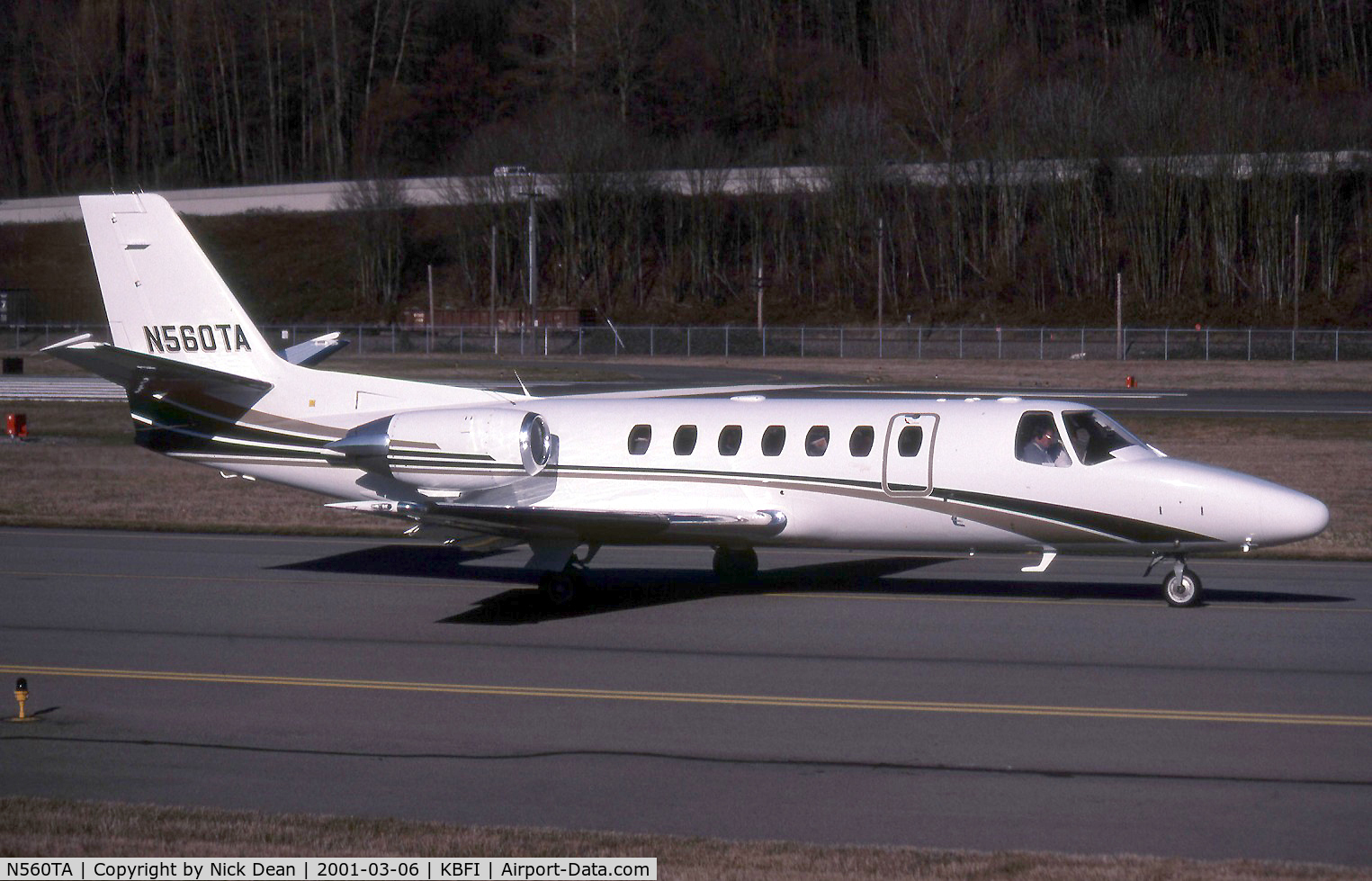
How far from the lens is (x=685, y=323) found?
280ft

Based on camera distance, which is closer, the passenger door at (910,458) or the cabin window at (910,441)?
the passenger door at (910,458)

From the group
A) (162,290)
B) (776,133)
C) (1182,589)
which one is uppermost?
(776,133)

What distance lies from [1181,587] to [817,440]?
4.42 metres

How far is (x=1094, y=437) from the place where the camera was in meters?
15.8

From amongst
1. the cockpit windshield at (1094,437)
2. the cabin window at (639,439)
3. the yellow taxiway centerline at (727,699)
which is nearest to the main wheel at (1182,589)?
the cockpit windshield at (1094,437)

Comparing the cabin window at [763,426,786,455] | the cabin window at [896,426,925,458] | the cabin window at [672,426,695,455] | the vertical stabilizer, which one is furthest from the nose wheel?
the vertical stabilizer

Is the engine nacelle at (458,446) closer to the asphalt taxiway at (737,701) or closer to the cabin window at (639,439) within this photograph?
the cabin window at (639,439)

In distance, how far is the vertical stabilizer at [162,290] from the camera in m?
19.2

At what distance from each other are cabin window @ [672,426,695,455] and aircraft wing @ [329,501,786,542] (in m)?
0.81

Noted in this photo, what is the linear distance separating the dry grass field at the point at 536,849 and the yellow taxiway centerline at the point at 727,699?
3.60 m

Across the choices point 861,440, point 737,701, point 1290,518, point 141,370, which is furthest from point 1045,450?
point 141,370

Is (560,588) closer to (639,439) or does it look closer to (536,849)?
(639,439)

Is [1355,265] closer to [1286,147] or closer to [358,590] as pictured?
[1286,147]

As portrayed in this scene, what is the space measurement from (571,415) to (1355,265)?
229 ft
